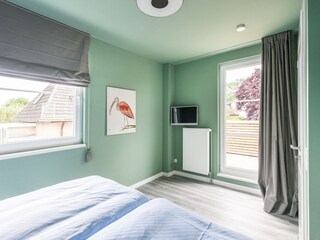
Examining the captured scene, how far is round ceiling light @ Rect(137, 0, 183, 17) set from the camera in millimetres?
1684

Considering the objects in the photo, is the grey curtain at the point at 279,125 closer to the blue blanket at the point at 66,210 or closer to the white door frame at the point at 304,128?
the white door frame at the point at 304,128

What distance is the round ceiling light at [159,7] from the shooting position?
1.68 m

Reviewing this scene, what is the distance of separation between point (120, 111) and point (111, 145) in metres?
0.56

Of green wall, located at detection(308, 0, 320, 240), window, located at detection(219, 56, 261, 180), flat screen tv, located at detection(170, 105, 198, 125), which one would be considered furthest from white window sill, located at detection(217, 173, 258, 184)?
green wall, located at detection(308, 0, 320, 240)

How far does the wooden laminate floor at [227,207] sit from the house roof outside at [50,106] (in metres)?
1.80

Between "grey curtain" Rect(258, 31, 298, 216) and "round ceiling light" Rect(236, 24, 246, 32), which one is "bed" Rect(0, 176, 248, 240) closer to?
"grey curtain" Rect(258, 31, 298, 216)

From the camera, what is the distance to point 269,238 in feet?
5.85

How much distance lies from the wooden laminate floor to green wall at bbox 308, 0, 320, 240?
93 cm

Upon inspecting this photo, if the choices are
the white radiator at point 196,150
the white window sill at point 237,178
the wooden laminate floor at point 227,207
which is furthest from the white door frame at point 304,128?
the white radiator at point 196,150

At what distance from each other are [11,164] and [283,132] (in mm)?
3182

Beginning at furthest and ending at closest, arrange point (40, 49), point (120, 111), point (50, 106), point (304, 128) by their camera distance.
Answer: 1. point (120, 111)
2. point (50, 106)
3. point (40, 49)
4. point (304, 128)

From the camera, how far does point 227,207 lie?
7.79ft

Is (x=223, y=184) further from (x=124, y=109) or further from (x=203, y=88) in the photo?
(x=124, y=109)

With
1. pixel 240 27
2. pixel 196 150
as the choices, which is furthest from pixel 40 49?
pixel 196 150
